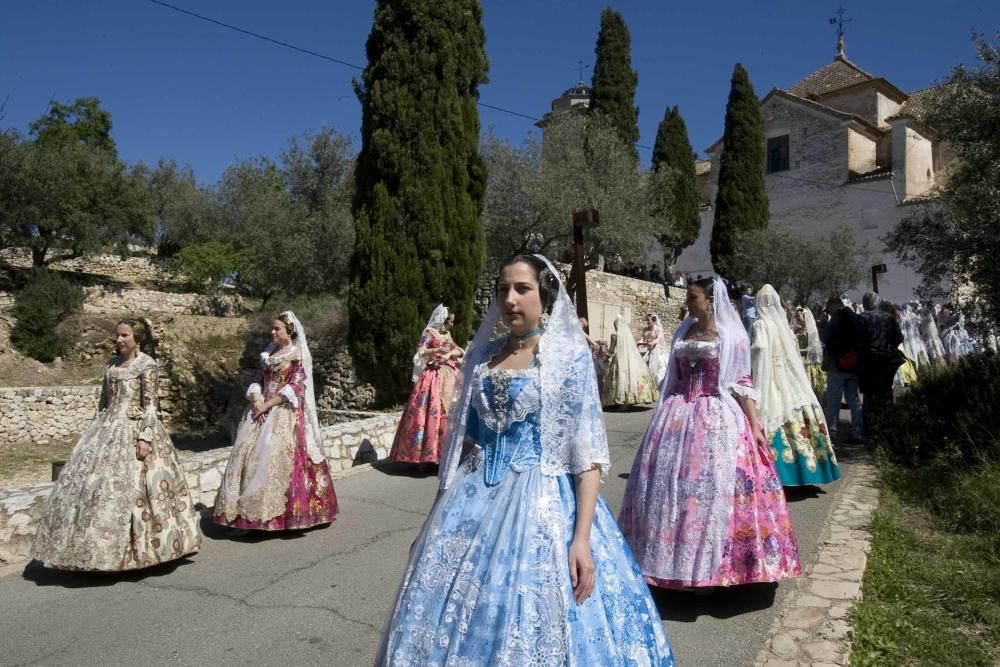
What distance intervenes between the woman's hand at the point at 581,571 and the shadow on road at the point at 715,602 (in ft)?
6.88

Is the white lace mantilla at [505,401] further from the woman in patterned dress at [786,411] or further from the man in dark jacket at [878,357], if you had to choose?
the man in dark jacket at [878,357]

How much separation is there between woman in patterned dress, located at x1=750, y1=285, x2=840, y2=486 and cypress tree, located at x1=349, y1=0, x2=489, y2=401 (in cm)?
795

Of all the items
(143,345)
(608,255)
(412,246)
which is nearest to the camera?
(412,246)

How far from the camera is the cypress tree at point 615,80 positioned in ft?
98.1

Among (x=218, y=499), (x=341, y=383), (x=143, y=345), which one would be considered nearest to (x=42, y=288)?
(x=143, y=345)

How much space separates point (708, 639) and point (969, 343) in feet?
60.1

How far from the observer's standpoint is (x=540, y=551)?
247cm

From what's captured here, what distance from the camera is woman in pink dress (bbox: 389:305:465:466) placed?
8719 mm

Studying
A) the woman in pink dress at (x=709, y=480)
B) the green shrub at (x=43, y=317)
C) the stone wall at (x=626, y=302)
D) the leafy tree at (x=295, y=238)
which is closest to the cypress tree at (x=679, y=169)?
the stone wall at (x=626, y=302)

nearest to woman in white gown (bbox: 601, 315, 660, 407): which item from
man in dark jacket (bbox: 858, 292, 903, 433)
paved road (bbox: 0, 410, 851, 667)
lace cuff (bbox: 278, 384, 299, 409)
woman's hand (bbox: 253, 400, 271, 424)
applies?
man in dark jacket (bbox: 858, 292, 903, 433)

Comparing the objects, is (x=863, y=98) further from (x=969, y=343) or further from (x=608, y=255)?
(x=969, y=343)

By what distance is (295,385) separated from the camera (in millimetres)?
6562

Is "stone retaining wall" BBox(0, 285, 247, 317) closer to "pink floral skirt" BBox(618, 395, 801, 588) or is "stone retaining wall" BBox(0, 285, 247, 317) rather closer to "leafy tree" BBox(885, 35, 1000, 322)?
"pink floral skirt" BBox(618, 395, 801, 588)

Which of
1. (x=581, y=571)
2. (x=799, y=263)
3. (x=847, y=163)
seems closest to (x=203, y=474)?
(x=581, y=571)
